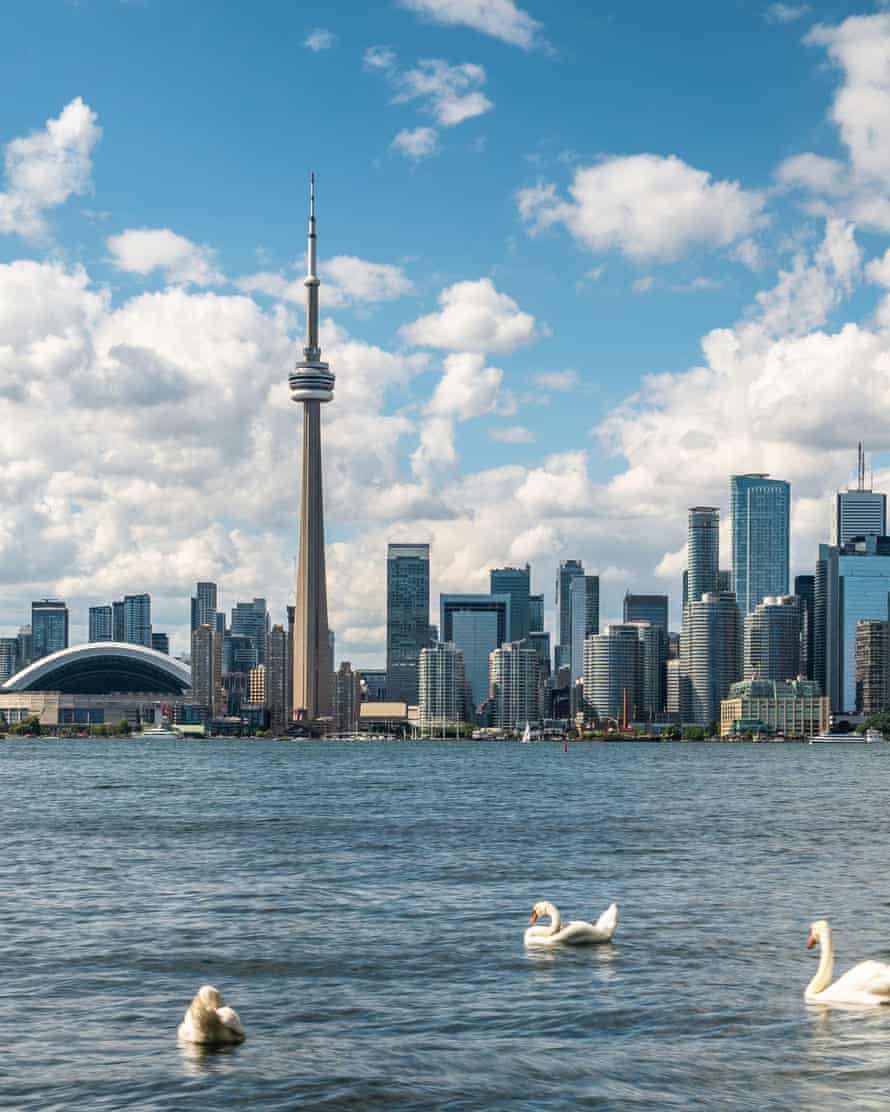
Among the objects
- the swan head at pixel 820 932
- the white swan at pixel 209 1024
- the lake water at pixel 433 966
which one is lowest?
the lake water at pixel 433 966

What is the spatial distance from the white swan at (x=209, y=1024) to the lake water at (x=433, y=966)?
1.56 ft

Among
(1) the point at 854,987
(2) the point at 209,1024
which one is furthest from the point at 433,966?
(1) the point at 854,987

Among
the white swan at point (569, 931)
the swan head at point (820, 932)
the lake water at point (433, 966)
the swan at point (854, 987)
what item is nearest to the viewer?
the lake water at point (433, 966)

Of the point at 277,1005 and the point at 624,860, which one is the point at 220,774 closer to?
the point at 624,860

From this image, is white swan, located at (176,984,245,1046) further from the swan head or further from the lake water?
the swan head

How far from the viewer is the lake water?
23969 mm

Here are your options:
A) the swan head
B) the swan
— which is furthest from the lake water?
the swan head

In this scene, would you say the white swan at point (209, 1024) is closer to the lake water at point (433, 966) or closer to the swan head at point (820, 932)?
the lake water at point (433, 966)

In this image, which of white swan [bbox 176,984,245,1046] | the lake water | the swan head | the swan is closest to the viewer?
the lake water

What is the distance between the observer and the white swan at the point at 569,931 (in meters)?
35.6

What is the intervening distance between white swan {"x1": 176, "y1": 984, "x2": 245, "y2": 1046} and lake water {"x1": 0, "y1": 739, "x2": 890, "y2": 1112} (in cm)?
47

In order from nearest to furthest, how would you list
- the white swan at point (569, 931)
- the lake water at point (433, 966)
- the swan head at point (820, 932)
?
1. the lake water at point (433, 966)
2. the swan head at point (820, 932)
3. the white swan at point (569, 931)

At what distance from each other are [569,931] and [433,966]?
3.93 meters

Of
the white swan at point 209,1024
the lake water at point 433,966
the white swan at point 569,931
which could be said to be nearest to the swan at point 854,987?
the lake water at point 433,966
